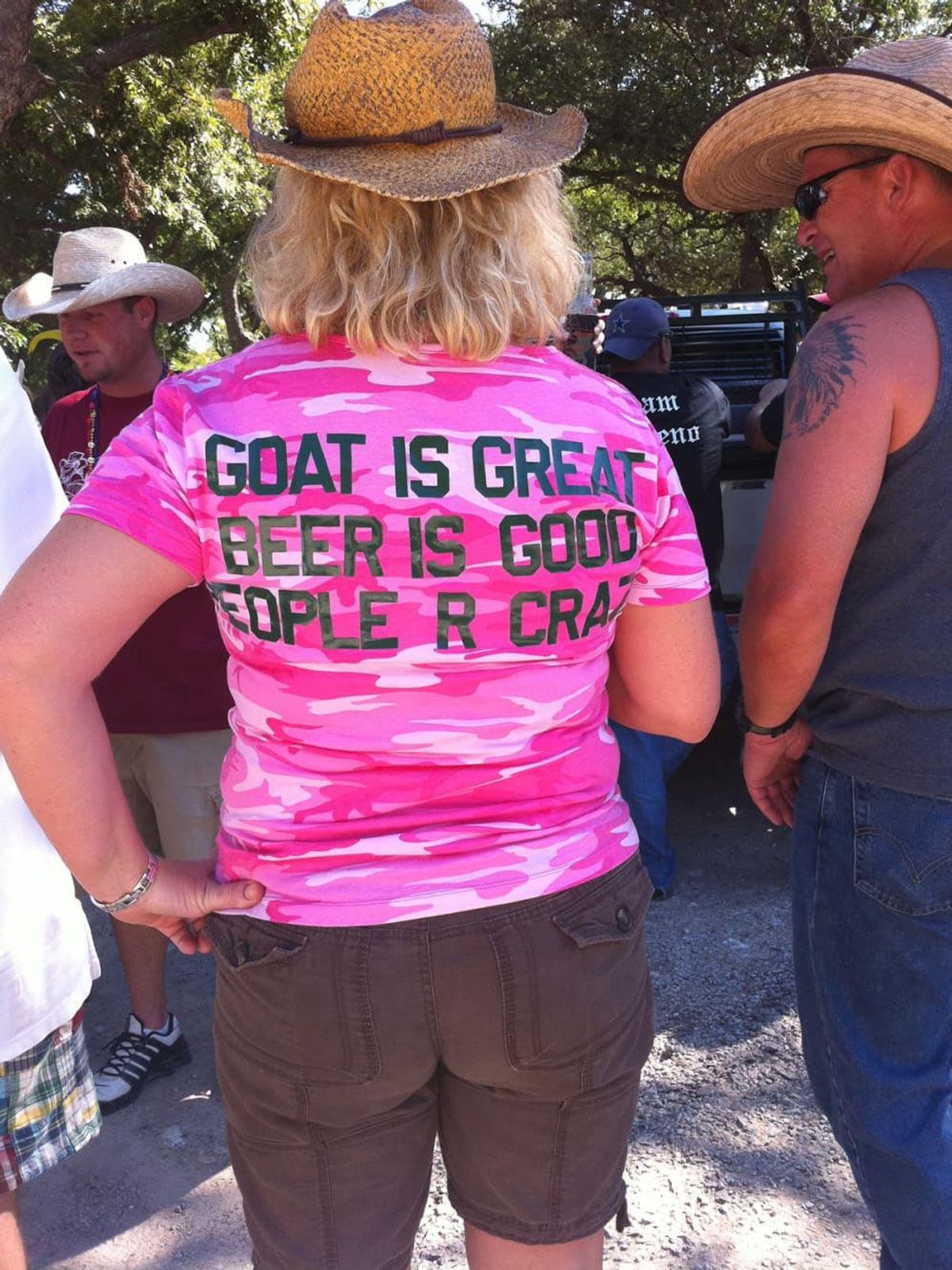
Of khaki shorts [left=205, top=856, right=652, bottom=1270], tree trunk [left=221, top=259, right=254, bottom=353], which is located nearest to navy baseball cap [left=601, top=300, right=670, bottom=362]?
khaki shorts [left=205, top=856, right=652, bottom=1270]

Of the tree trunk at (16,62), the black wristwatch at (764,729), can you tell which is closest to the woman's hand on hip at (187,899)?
the black wristwatch at (764,729)

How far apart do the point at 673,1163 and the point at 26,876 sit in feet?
5.91

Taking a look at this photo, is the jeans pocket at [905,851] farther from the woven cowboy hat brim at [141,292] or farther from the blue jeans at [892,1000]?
the woven cowboy hat brim at [141,292]

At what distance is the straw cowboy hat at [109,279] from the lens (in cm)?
338

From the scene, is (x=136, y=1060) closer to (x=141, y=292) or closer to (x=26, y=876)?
(x=26, y=876)

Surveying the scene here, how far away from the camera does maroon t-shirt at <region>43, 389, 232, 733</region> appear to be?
297 cm

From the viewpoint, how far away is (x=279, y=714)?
134 cm

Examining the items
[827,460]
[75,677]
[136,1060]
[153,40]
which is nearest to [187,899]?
[75,677]

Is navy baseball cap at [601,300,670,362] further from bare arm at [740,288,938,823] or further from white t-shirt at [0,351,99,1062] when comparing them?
white t-shirt at [0,351,99,1062]

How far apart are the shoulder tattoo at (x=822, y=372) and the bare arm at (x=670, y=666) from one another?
15.8 inches

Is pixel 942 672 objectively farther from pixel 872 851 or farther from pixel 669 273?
pixel 669 273

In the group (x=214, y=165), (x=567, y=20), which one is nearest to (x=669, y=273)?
(x=567, y=20)

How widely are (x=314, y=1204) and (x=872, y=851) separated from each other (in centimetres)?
102

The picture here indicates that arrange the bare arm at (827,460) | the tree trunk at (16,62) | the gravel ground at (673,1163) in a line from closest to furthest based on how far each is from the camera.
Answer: the bare arm at (827,460), the gravel ground at (673,1163), the tree trunk at (16,62)
